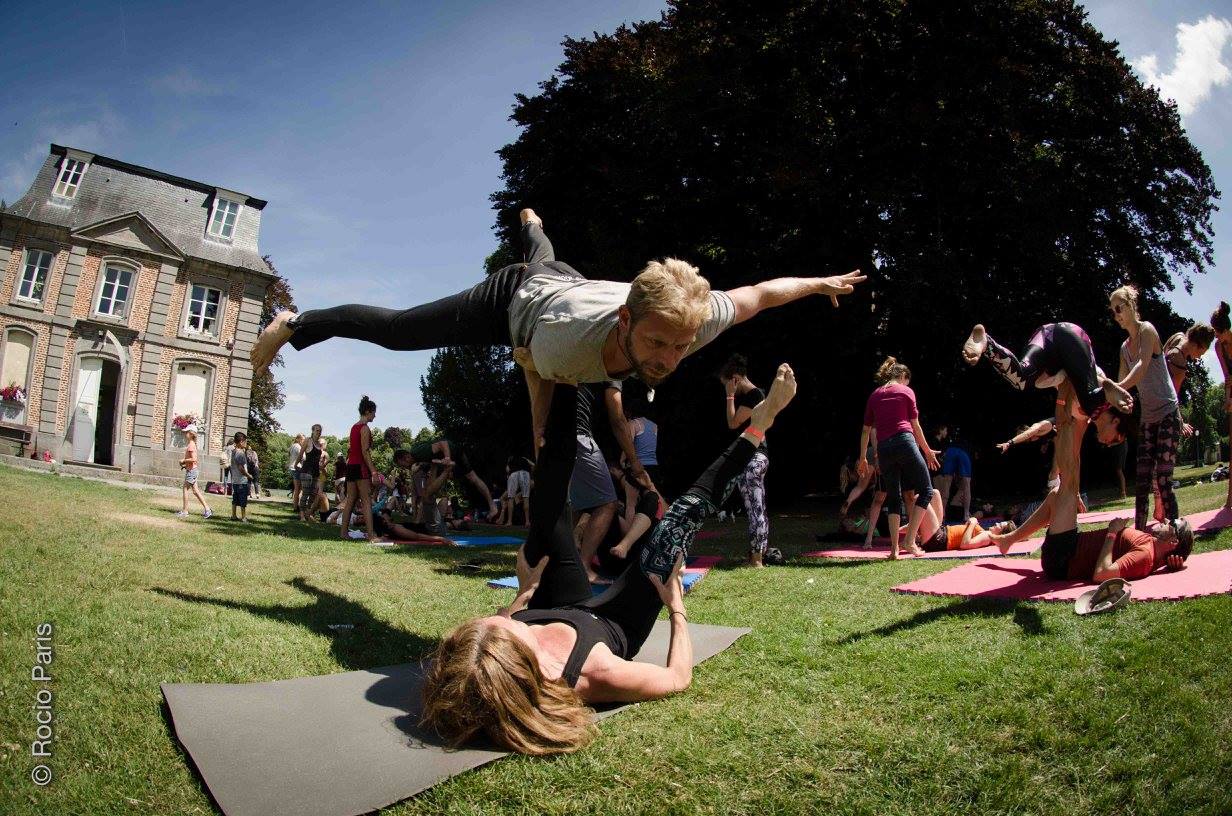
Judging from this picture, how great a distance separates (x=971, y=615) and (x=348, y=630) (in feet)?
Answer: 12.0

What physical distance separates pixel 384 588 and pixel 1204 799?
17.0ft

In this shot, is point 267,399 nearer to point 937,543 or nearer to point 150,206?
point 150,206

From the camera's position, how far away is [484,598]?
18.2 feet

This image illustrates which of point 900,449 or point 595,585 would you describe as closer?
point 595,585

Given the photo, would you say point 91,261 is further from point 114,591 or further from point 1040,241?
point 1040,241

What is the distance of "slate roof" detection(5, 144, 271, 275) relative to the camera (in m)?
25.4

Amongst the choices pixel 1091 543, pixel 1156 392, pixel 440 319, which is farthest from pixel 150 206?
pixel 1091 543

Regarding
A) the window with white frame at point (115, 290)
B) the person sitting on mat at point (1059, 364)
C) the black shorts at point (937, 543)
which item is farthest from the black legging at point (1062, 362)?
the window with white frame at point (115, 290)

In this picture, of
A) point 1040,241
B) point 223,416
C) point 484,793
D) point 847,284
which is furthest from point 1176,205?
point 223,416

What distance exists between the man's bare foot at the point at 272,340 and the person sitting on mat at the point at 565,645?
78.0 inches

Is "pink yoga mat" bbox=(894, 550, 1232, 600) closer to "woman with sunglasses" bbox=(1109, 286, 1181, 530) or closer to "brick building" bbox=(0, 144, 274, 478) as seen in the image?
"woman with sunglasses" bbox=(1109, 286, 1181, 530)

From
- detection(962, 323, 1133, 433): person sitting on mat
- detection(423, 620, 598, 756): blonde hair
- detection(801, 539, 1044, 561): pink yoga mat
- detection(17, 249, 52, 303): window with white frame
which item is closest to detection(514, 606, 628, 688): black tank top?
detection(423, 620, 598, 756): blonde hair

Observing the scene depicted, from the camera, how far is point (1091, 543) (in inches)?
183

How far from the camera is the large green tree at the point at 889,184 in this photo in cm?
1445
